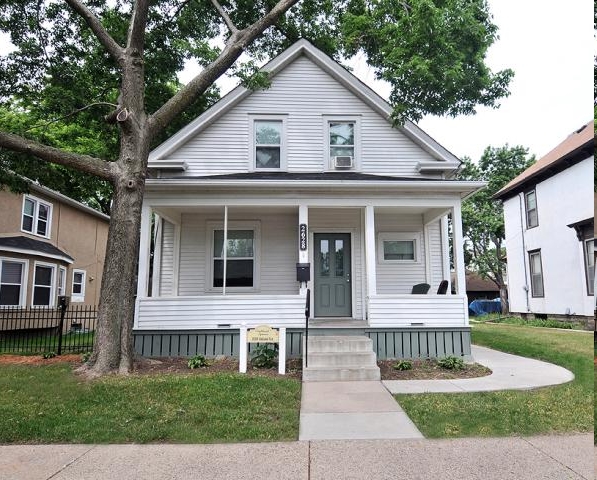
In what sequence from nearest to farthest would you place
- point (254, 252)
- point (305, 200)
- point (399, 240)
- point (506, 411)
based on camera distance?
point (506, 411)
point (305, 200)
point (254, 252)
point (399, 240)

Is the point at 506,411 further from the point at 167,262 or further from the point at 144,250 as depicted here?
the point at 167,262

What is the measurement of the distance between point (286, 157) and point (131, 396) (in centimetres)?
708

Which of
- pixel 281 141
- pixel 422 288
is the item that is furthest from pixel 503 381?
pixel 281 141

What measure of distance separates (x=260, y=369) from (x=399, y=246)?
5.16m

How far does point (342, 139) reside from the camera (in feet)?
39.0

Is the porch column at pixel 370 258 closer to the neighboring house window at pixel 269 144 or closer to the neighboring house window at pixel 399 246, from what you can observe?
→ the neighboring house window at pixel 399 246

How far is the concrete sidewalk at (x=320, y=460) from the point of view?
392 centimetres

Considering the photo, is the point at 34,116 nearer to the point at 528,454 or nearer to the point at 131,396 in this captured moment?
the point at 131,396

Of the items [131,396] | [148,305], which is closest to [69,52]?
[148,305]

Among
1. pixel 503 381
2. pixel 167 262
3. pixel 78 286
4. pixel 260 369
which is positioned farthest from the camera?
pixel 78 286

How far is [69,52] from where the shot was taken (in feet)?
42.6

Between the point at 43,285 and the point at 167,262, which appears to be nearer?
the point at 167,262

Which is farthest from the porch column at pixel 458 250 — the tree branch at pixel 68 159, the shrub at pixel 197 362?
the tree branch at pixel 68 159

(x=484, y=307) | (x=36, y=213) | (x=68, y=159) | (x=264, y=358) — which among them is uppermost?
(x=36, y=213)
